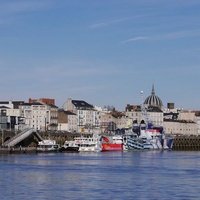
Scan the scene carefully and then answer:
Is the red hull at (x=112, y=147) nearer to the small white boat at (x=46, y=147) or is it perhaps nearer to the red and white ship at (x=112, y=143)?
the red and white ship at (x=112, y=143)

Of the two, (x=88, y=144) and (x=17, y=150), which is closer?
(x=17, y=150)

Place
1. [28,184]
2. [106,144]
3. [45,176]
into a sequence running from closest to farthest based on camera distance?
1. [28,184]
2. [45,176]
3. [106,144]

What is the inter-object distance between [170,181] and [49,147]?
58.2m

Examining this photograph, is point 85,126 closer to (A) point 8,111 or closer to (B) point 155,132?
(A) point 8,111

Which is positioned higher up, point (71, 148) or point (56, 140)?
point (56, 140)

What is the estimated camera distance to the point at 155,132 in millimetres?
130250

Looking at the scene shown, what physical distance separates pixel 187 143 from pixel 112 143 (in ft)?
145

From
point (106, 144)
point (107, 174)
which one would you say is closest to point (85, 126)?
point (106, 144)

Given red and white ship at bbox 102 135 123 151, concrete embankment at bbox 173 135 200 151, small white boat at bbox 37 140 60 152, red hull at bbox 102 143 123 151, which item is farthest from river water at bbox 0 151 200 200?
concrete embankment at bbox 173 135 200 151

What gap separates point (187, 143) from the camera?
159 metres

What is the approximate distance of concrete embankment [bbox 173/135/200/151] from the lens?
154625 mm

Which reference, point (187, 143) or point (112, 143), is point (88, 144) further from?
point (187, 143)

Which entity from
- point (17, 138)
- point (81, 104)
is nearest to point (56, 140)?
point (17, 138)

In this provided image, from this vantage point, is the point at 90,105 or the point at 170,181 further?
the point at 90,105
